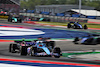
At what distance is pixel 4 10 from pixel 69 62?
25415mm

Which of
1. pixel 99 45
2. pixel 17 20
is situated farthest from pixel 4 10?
pixel 99 45

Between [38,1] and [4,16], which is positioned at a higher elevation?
[38,1]

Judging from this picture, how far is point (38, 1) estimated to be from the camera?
95.5m

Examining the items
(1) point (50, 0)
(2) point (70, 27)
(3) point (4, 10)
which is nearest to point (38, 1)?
(1) point (50, 0)

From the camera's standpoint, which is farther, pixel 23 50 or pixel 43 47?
pixel 43 47

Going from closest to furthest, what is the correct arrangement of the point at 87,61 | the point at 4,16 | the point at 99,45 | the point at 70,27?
the point at 87,61 → the point at 99,45 → the point at 70,27 → the point at 4,16

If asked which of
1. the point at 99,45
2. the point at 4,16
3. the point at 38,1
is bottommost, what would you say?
the point at 99,45

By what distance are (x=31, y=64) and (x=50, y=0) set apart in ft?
282

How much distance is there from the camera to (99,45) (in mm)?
16109

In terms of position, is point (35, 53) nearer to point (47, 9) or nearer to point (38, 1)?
point (47, 9)

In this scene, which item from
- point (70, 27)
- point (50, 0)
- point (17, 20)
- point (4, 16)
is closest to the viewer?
point (70, 27)

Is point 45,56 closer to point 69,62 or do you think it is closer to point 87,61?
point 69,62

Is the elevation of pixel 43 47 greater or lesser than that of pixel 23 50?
Answer: greater

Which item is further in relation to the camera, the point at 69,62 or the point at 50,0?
the point at 50,0
